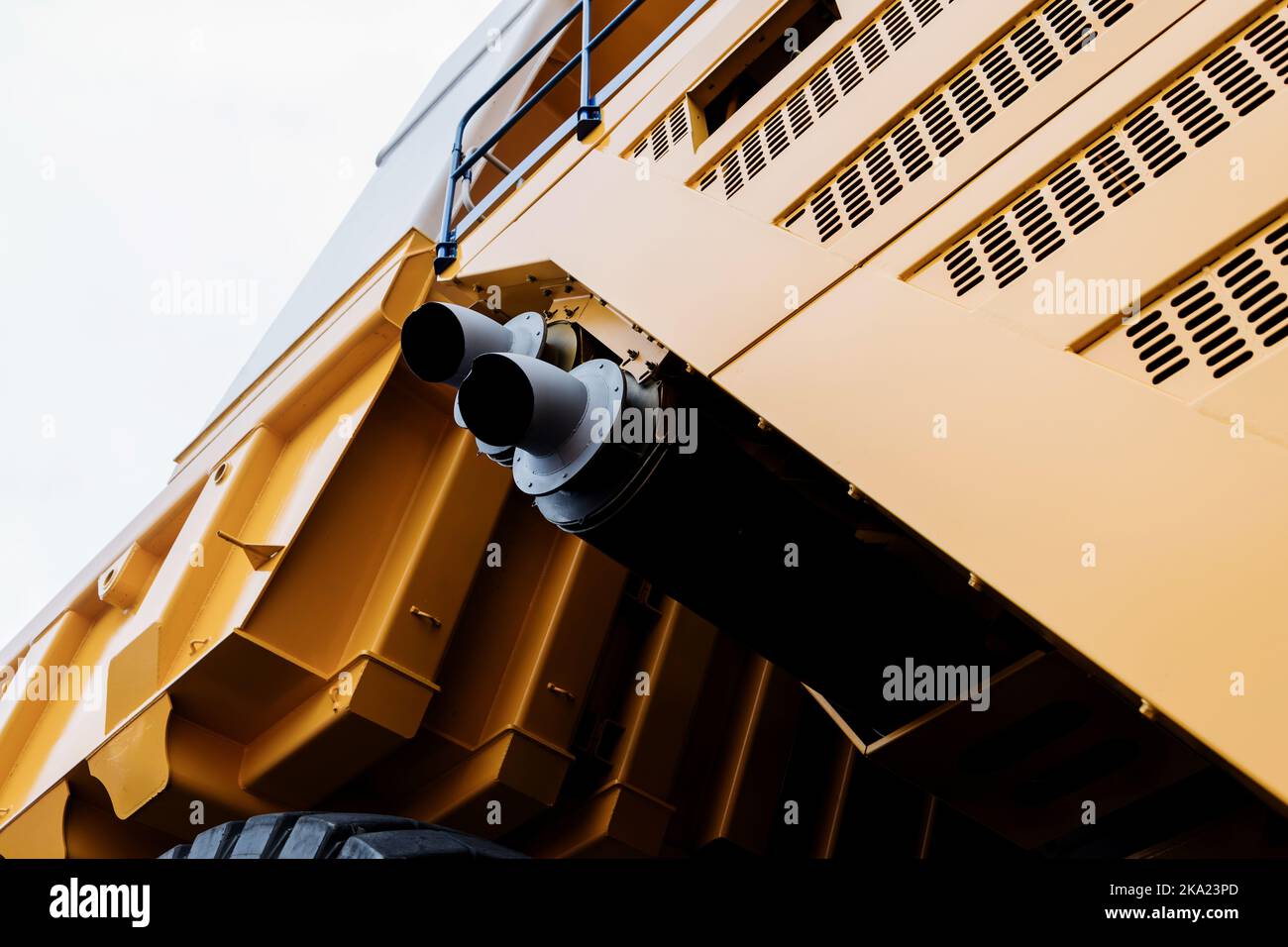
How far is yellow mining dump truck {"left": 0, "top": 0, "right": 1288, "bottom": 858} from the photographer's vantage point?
179 cm

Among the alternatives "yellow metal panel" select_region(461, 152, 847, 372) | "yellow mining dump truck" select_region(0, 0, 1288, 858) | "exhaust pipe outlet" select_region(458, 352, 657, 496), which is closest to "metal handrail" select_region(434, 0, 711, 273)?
"yellow mining dump truck" select_region(0, 0, 1288, 858)

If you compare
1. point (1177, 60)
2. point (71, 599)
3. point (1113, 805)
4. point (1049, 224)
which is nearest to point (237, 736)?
point (71, 599)

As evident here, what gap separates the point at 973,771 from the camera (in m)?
2.79

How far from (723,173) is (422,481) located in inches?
73.9

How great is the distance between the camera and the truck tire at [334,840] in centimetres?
296

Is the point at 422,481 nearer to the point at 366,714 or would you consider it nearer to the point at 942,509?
the point at 366,714

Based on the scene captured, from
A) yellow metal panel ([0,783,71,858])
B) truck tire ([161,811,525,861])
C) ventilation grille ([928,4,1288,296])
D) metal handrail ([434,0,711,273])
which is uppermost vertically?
metal handrail ([434,0,711,273])

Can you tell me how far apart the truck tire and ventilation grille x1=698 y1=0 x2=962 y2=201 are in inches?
79.0

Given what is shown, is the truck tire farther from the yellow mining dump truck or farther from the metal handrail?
the metal handrail

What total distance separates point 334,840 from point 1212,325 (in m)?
2.54

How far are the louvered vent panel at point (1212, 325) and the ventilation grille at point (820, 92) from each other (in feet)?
4.19

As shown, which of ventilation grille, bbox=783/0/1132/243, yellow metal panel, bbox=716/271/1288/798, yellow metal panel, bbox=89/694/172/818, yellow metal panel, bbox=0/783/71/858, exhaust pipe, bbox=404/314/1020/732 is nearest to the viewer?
yellow metal panel, bbox=716/271/1288/798

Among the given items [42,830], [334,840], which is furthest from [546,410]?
[42,830]

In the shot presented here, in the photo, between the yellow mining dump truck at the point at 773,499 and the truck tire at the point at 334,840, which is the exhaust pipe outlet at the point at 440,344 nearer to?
the yellow mining dump truck at the point at 773,499
